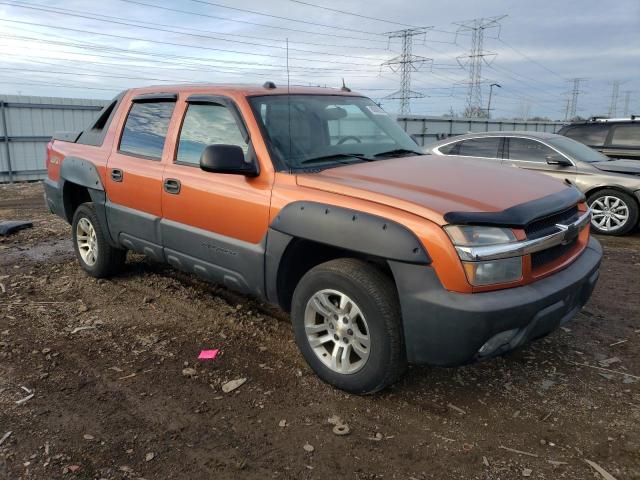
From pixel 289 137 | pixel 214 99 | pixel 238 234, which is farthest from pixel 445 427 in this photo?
pixel 214 99

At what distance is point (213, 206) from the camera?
3.74m

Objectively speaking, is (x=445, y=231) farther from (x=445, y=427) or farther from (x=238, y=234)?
(x=238, y=234)

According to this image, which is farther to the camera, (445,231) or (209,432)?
(209,432)

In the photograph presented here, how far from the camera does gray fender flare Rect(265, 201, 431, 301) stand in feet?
8.88

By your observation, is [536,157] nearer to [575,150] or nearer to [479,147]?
[575,150]

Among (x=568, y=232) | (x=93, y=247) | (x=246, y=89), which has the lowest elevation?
(x=93, y=247)

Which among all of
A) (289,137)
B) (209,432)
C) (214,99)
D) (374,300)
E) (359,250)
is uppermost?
(214,99)

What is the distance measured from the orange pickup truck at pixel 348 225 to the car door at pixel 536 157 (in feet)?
15.4

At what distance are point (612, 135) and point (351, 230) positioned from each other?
29.8 feet

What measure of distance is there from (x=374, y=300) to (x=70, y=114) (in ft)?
50.3

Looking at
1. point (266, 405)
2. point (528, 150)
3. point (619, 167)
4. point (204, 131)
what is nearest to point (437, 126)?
point (528, 150)

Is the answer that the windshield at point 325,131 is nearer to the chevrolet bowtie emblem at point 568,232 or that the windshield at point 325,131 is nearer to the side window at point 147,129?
the side window at point 147,129

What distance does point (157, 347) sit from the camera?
389 centimetres

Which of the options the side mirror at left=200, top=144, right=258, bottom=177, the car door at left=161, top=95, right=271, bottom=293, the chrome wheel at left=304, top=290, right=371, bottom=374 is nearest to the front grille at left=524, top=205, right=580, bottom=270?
the chrome wheel at left=304, top=290, right=371, bottom=374
